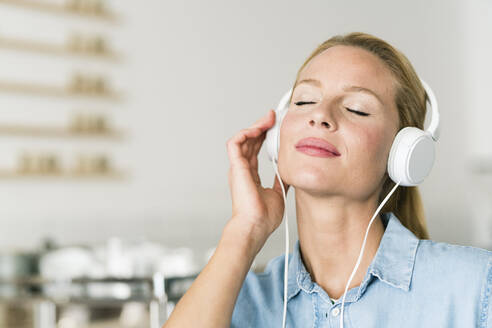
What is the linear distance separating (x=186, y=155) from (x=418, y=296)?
3.08 metres

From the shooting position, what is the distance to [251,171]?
124 cm

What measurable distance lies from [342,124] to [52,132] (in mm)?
2740

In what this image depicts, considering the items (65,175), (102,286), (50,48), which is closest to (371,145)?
(102,286)

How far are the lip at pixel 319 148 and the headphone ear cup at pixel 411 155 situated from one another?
11 cm

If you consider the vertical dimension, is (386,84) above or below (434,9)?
below

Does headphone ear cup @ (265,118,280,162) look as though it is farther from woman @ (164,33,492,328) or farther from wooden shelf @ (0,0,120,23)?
wooden shelf @ (0,0,120,23)

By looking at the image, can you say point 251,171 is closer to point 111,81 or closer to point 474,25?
point 111,81

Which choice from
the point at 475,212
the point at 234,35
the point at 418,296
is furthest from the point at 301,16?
the point at 418,296

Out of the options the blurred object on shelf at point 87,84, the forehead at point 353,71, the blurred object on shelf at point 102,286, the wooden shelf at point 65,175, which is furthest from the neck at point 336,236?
the blurred object on shelf at point 87,84

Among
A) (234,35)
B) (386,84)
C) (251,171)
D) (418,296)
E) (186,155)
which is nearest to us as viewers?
(418,296)

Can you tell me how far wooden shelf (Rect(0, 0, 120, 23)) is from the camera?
11.2ft

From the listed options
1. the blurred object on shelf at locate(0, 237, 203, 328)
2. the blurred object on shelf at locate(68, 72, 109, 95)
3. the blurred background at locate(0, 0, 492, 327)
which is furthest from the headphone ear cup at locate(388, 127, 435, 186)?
the blurred object on shelf at locate(68, 72, 109, 95)

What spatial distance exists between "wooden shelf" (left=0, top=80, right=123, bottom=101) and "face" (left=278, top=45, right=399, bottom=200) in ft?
8.53

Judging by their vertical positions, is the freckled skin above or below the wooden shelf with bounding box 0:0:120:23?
below
